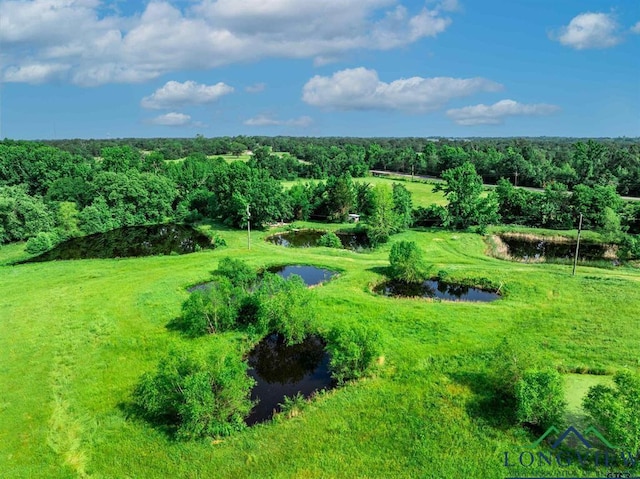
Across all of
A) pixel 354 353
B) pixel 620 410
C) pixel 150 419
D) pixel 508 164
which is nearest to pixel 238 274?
pixel 354 353

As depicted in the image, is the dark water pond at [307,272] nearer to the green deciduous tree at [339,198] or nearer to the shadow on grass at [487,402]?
the shadow on grass at [487,402]

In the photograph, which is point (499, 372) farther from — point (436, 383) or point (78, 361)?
point (78, 361)

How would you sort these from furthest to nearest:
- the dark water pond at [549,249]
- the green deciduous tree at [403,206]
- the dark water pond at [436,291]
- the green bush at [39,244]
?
the green deciduous tree at [403,206] < the green bush at [39,244] < the dark water pond at [549,249] < the dark water pond at [436,291]

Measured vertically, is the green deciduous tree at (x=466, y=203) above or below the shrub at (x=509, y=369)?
above

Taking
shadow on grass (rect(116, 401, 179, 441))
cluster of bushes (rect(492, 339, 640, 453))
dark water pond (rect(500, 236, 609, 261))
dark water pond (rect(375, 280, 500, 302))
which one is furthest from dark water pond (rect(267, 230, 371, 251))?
shadow on grass (rect(116, 401, 179, 441))

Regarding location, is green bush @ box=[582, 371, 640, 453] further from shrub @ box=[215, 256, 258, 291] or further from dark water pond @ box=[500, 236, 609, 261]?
dark water pond @ box=[500, 236, 609, 261]

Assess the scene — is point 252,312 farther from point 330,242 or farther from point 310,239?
point 310,239

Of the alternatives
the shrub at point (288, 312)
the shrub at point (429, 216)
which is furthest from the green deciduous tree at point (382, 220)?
the shrub at point (288, 312)
